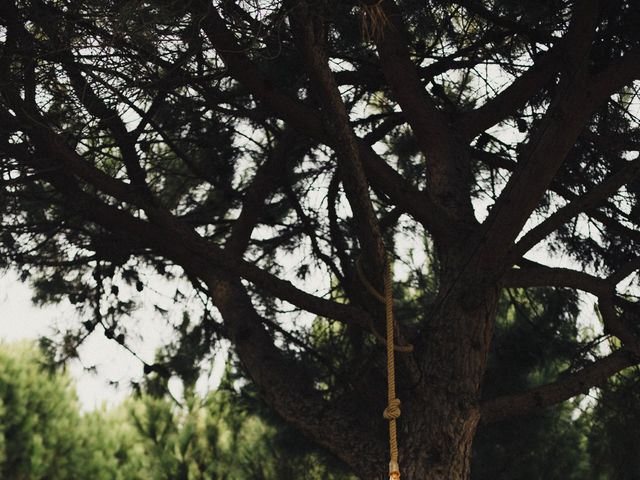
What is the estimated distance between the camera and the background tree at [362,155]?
2.99 metres

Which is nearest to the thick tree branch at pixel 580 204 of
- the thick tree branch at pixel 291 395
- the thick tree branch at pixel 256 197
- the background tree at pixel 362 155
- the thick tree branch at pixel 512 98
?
the background tree at pixel 362 155

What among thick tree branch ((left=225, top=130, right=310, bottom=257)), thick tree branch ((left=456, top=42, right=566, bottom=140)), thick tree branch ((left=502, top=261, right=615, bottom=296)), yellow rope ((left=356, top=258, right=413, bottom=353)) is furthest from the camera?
thick tree branch ((left=225, top=130, right=310, bottom=257))

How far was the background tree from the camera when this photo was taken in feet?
9.80

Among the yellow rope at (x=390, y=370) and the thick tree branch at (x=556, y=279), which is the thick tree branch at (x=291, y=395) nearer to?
the yellow rope at (x=390, y=370)

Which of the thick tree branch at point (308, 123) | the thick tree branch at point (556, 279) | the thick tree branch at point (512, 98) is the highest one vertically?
the thick tree branch at point (512, 98)

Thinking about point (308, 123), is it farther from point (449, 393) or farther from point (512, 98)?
point (449, 393)

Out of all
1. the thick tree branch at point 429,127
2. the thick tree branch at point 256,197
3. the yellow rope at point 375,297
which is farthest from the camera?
the thick tree branch at point 256,197

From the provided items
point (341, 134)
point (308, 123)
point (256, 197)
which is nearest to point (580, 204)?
point (341, 134)

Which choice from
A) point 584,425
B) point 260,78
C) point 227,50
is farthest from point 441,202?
point 584,425

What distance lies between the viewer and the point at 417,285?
5.71m

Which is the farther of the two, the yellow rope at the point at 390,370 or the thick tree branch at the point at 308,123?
the thick tree branch at the point at 308,123

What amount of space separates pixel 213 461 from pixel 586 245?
5.49m

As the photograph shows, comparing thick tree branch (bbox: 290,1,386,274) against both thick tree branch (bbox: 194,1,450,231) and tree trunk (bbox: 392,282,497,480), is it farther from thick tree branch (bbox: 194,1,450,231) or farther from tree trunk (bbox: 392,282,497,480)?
tree trunk (bbox: 392,282,497,480)

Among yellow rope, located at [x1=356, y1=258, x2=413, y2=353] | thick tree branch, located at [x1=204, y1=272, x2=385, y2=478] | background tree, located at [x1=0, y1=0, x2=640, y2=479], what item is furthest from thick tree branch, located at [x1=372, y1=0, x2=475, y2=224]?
thick tree branch, located at [x1=204, y1=272, x2=385, y2=478]
